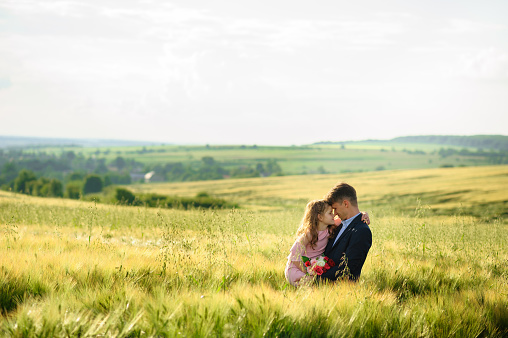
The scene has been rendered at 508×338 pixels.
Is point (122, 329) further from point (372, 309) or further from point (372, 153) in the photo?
point (372, 153)

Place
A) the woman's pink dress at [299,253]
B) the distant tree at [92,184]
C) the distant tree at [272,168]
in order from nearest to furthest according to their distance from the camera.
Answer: the woman's pink dress at [299,253] → the distant tree at [92,184] → the distant tree at [272,168]

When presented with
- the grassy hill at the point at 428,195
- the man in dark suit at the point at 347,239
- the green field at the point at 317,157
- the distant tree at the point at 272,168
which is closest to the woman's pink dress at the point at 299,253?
the man in dark suit at the point at 347,239

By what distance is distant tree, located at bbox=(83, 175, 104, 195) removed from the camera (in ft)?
290

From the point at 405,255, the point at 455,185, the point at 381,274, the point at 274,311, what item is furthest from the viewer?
the point at 455,185

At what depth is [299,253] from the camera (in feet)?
15.3

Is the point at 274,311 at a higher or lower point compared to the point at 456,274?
higher

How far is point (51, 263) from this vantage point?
4.61m

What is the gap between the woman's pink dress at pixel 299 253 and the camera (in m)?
4.64

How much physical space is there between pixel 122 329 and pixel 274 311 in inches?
46.9

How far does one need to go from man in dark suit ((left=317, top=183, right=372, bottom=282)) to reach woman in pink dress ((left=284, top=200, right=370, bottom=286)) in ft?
0.44

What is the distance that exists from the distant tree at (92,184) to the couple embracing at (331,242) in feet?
298

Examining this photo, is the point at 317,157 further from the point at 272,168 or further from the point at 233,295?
the point at 233,295

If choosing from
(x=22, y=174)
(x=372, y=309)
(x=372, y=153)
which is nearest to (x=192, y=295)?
(x=372, y=309)

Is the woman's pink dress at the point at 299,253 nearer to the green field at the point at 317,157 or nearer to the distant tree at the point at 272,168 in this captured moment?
the green field at the point at 317,157
